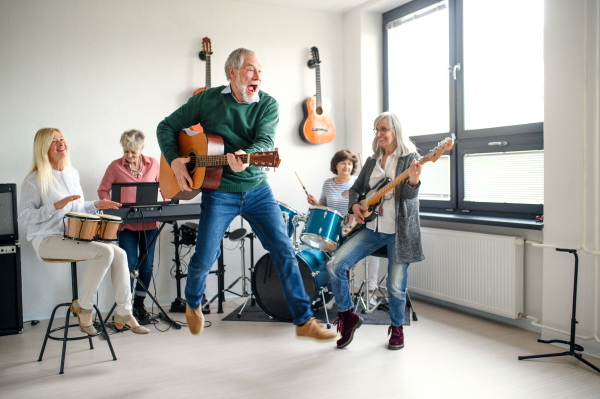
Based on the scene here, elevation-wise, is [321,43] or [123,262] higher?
[321,43]

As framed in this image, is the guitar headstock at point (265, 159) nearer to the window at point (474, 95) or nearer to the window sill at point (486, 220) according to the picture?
the window at point (474, 95)

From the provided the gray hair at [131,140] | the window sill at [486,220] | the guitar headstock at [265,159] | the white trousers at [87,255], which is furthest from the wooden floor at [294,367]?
the gray hair at [131,140]

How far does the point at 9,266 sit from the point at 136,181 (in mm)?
1130

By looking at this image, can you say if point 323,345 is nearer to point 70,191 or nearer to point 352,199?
point 352,199

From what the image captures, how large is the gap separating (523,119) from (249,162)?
259 cm

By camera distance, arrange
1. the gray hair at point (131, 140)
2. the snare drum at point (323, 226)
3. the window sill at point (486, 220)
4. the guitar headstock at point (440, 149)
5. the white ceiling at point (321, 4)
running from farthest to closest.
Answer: the white ceiling at point (321, 4), the gray hair at point (131, 140), the window sill at point (486, 220), the snare drum at point (323, 226), the guitar headstock at point (440, 149)

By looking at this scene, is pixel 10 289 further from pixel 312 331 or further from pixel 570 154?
pixel 570 154

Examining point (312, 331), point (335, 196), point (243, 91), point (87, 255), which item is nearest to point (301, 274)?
point (335, 196)

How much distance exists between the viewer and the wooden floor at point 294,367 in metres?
2.63

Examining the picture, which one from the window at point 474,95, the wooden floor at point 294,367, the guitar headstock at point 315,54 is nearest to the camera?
the wooden floor at point 294,367

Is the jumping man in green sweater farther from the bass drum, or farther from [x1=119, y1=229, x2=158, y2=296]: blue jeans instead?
[x1=119, y1=229, x2=158, y2=296]: blue jeans

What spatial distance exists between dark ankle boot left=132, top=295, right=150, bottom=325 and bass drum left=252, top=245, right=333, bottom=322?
0.92m

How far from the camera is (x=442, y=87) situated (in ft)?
15.1

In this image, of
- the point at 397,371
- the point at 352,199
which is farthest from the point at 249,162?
the point at 397,371
